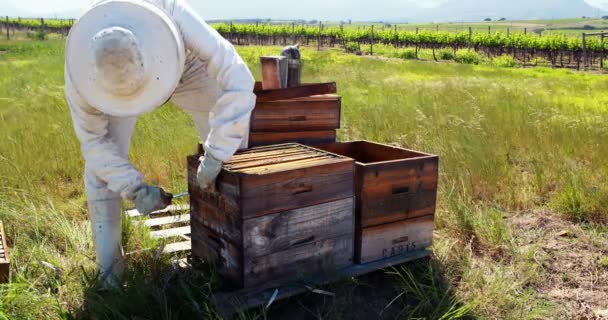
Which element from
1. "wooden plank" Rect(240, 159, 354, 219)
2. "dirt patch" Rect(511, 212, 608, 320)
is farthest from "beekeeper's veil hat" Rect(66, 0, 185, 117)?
"dirt patch" Rect(511, 212, 608, 320)

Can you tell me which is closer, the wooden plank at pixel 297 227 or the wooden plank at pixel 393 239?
the wooden plank at pixel 297 227

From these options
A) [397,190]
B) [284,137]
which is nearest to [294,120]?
[284,137]

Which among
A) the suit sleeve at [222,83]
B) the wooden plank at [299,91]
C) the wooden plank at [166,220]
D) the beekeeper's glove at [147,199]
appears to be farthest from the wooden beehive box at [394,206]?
the wooden plank at [166,220]

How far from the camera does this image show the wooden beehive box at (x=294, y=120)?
13.2 ft

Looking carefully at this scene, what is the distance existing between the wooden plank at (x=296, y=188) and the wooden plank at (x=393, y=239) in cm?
31

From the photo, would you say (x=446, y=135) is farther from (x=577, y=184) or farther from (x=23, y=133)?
(x=23, y=133)

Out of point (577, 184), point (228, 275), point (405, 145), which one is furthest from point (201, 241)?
point (405, 145)

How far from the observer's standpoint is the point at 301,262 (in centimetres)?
292

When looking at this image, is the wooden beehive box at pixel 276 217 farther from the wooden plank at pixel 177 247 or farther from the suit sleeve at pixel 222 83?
the wooden plank at pixel 177 247

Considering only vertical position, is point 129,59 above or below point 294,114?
above

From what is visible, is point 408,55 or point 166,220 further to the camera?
point 408,55

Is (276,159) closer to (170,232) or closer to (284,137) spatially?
(284,137)

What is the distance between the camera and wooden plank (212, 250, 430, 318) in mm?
2647

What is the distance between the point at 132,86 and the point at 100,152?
61 centimetres
